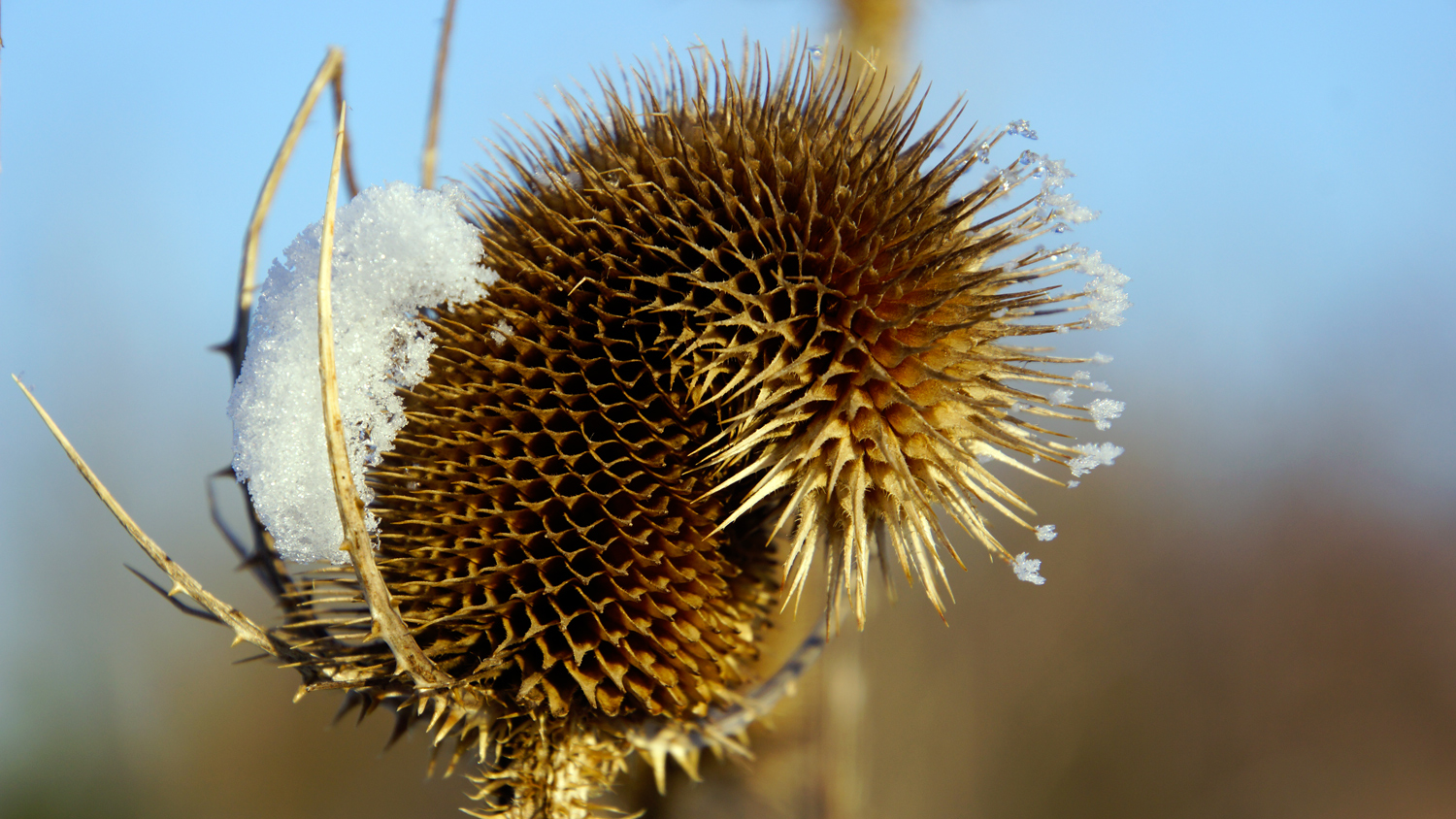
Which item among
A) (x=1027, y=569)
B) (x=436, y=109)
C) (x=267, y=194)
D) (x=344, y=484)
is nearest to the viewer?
(x=344, y=484)

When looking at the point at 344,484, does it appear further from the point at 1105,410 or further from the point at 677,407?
the point at 1105,410

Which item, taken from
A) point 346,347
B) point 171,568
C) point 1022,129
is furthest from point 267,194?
point 1022,129

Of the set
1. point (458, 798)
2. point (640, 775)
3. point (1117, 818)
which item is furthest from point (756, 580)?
point (458, 798)

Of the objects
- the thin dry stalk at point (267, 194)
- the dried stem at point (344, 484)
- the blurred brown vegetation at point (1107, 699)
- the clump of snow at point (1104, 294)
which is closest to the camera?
the dried stem at point (344, 484)

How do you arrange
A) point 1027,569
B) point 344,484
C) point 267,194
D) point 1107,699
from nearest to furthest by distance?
point 344,484 → point 1027,569 → point 267,194 → point 1107,699

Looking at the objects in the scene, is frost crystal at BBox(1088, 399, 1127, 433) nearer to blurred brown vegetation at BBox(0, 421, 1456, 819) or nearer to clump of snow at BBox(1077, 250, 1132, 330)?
clump of snow at BBox(1077, 250, 1132, 330)

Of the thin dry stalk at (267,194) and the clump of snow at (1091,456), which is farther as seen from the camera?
the thin dry stalk at (267,194)

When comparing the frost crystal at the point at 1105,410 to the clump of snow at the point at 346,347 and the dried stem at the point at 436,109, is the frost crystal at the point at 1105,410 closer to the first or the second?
the clump of snow at the point at 346,347

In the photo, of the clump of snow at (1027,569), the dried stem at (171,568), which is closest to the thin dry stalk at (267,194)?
the dried stem at (171,568)

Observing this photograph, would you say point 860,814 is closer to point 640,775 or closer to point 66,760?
point 640,775
